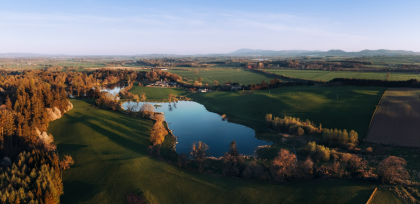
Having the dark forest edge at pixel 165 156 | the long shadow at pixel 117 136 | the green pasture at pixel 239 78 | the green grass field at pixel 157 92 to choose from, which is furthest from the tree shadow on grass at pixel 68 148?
the green pasture at pixel 239 78

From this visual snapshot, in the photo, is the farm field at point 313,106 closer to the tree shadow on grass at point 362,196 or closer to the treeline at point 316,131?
the treeline at point 316,131

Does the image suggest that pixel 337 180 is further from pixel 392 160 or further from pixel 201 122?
pixel 201 122

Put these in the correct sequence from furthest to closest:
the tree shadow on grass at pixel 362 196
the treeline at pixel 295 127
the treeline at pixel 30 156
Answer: the treeline at pixel 295 127, the tree shadow on grass at pixel 362 196, the treeline at pixel 30 156

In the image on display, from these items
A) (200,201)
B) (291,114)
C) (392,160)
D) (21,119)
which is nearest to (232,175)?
(200,201)

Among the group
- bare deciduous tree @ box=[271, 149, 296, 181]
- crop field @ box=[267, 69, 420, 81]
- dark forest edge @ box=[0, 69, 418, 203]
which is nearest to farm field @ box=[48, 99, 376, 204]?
bare deciduous tree @ box=[271, 149, 296, 181]

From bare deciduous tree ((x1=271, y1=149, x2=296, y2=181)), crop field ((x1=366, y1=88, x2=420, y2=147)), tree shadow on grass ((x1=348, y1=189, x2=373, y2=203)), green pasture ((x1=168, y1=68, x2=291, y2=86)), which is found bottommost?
tree shadow on grass ((x1=348, y1=189, x2=373, y2=203))

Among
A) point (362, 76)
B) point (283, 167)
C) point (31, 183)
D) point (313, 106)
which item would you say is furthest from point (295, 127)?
point (362, 76)

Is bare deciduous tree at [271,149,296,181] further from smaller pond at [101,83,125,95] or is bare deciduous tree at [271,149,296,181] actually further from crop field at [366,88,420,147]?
smaller pond at [101,83,125,95]
